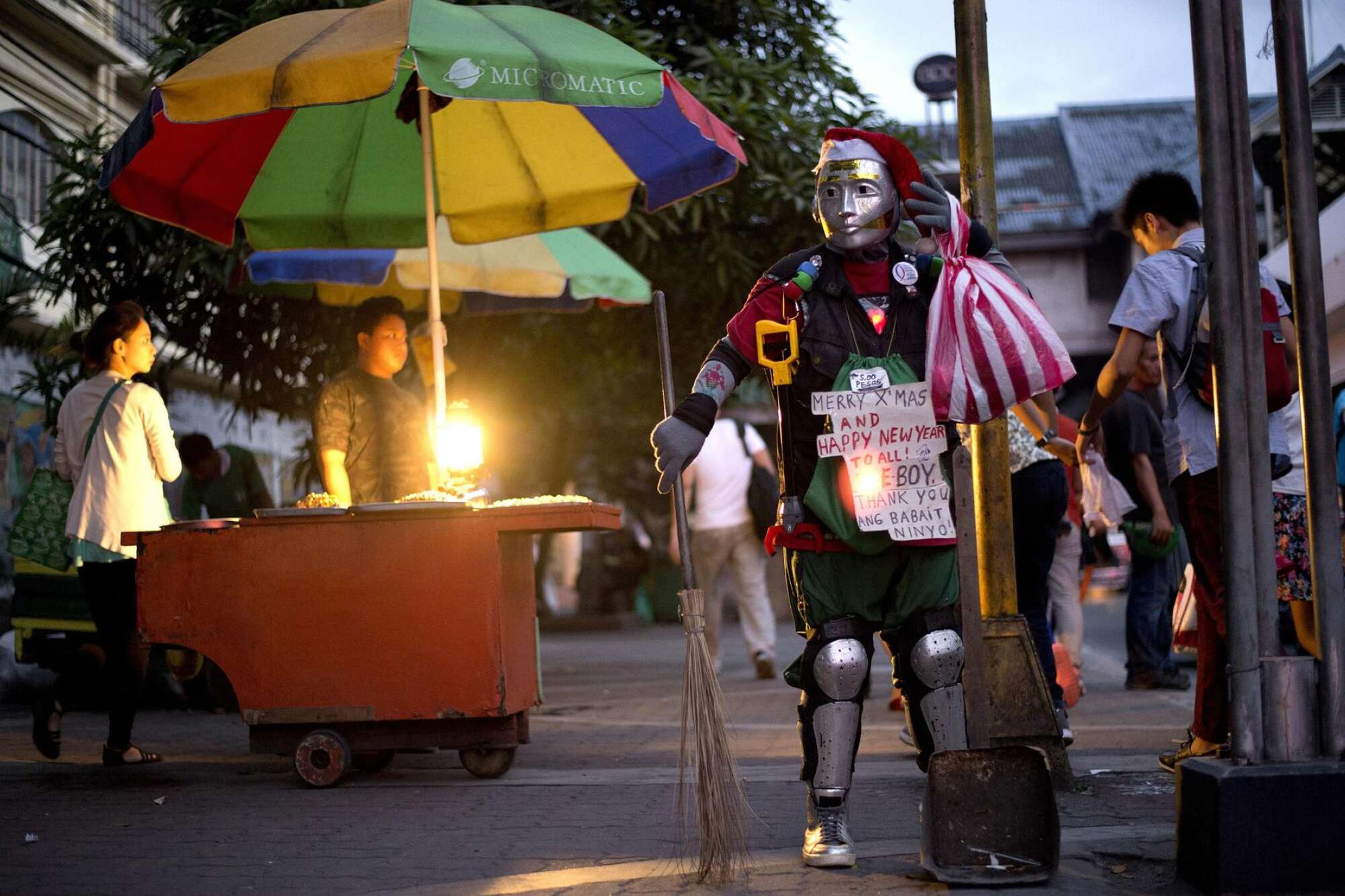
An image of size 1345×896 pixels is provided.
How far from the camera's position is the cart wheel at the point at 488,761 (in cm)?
645

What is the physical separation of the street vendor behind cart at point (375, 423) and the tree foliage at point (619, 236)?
9.38 ft

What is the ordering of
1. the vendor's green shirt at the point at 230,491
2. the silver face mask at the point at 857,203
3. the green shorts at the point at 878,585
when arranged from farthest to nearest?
the vendor's green shirt at the point at 230,491 < the silver face mask at the point at 857,203 < the green shorts at the point at 878,585

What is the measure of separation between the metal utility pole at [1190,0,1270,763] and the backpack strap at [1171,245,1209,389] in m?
1.25

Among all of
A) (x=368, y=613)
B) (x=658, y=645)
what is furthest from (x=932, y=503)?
(x=658, y=645)

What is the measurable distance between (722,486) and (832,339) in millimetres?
6999

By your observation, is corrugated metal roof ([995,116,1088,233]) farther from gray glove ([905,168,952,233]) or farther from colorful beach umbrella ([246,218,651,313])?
gray glove ([905,168,952,233])

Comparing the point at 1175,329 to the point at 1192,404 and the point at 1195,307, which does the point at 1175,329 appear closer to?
the point at 1195,307

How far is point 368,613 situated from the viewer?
20.3ft

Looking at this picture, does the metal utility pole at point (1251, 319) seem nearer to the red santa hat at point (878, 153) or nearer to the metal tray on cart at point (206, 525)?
the red santa hat at point (878, 153)

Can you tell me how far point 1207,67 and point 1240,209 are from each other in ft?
1.26

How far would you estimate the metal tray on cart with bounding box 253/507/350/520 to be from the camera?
6.18 metres

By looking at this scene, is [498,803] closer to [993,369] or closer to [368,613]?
[368,613]

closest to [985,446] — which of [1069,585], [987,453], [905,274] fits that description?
[987,453]

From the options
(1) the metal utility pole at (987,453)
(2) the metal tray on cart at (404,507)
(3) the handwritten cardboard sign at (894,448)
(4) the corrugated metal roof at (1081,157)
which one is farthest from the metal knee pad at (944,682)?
(4) the corrugated metal roof at (1081,157)
